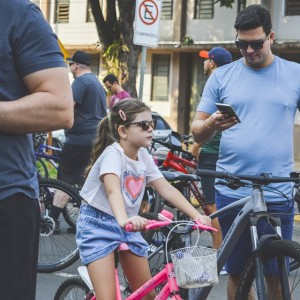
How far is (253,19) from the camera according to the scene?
4.34 m

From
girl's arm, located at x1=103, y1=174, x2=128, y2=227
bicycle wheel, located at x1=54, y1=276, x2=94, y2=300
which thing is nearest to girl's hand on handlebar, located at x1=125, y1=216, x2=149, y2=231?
girl's arm, located at x1=103, y1=174, x2=128, y2=227

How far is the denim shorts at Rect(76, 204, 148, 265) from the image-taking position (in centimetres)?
430

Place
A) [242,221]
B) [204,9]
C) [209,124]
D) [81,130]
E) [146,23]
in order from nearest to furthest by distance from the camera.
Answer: [242,221], [209,124], [81,130], [146,23], [204,9]

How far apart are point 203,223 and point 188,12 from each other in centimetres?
2671

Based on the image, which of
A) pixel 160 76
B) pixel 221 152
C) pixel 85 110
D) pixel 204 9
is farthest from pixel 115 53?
pixel 221 152

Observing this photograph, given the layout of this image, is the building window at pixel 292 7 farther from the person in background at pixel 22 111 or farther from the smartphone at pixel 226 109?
the person in background at pixel 22 111

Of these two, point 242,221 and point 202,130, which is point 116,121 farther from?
point 242,221

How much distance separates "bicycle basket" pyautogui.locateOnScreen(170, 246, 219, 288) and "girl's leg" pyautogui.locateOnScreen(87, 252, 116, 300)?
64cm

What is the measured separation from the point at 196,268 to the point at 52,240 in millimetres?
3807

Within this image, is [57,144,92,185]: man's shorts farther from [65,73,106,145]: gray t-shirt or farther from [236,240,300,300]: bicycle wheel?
[236,240,300,300]: bicycle wheel

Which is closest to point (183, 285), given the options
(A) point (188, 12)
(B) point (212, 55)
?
(B) point (212, 55)

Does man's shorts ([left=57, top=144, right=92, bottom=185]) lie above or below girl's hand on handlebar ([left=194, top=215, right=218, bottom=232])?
below

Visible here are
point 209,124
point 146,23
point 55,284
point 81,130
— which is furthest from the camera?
point 146,23

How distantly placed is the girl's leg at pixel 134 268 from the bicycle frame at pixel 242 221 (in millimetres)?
329
